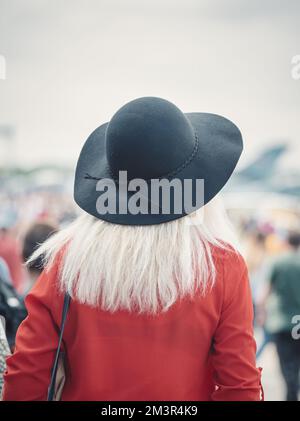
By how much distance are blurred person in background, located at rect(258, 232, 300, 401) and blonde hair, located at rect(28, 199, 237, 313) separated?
324 centimetres

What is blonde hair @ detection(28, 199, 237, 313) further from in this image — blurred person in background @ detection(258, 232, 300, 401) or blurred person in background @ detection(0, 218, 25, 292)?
blurred person in background @ detection(0, 218, 25, 292)

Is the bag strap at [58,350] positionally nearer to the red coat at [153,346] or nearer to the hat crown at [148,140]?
the red coat at [153,346]

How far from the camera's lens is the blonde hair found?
1382 mm

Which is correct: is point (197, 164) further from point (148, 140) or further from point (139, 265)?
point (139, 265)

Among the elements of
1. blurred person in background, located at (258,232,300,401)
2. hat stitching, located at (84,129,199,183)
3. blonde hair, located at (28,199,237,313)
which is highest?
hat stitching, located at (84,129,199,183)

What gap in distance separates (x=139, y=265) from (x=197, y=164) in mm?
347

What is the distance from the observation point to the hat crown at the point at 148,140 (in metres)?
1.44

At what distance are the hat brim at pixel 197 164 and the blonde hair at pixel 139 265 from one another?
3 cm

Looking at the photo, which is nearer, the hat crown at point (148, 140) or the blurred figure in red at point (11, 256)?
the hat crown at point (148, 140)

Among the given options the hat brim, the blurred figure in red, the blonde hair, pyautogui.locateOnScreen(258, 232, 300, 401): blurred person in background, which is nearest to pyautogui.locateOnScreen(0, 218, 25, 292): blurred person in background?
the blurred figure in red

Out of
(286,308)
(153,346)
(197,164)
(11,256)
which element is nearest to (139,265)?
(153,346)

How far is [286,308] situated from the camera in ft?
14.8

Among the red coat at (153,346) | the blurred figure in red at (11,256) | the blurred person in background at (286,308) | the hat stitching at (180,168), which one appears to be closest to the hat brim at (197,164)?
the hat stitching at (180,168)

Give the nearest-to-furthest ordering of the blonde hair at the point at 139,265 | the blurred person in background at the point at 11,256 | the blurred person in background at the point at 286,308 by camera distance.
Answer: the blonde hair at the point at 139,265 < the blurred person in background at the point at 286,308 < the blurred person in background at the point at 11,256
